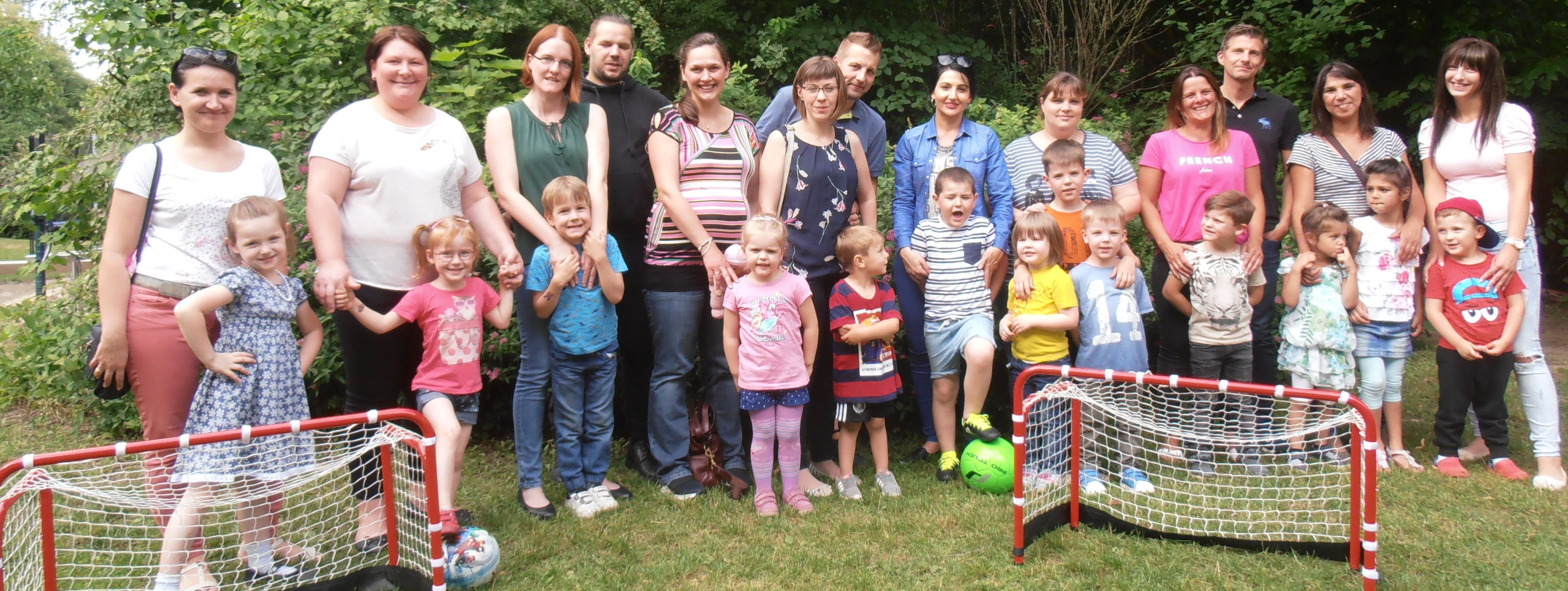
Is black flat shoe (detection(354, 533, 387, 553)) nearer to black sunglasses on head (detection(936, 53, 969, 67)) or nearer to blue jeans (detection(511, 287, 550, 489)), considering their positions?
blue jeans (detection(511, 287, 550, 489))

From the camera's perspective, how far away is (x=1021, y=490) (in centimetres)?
370

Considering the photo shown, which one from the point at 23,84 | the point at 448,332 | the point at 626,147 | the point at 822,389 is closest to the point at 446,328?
the point at 448,332

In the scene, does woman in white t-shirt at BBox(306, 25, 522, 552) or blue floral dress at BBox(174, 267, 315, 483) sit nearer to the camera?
blue floral dress at BBox(174, 267, 315, 483)

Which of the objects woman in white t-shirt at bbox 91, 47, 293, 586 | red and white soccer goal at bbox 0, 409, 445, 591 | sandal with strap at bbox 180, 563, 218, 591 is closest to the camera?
red and white soccer goal at bbox 0, 409, 445, 591

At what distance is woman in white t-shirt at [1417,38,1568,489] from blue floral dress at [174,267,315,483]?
502 cm

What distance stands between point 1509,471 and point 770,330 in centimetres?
357

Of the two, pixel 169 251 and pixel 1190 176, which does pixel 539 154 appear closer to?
pixel 169 251

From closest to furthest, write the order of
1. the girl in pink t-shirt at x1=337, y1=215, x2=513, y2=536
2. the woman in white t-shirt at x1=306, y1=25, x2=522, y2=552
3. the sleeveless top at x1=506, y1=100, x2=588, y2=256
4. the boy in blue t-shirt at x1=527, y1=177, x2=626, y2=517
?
the woman in white t-shirt at x1=306, y1=25, x2=522, y2=552 < the girl in pink t-shirt at x1=337, y1=215, x2=513, y2=536 < the boy in blue t-shirt at x1=527, y1=177, x2=626, y2=517 < the sleeveless top at x1=506, y1=100, x2=588, y2=256

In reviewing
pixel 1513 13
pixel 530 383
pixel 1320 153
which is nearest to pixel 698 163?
pixel 530 383

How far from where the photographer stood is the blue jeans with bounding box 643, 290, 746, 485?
14.3 feet

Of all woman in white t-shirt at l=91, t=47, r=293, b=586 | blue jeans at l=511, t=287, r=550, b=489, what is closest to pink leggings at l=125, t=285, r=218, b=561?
woman in white t-shirt at l=91, t=47, r=293, b=586

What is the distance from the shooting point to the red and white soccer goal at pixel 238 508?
9.74 feet

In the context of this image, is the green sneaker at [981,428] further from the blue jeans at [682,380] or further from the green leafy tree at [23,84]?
the green leafy tree at [23,84]

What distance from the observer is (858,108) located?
190 inches
